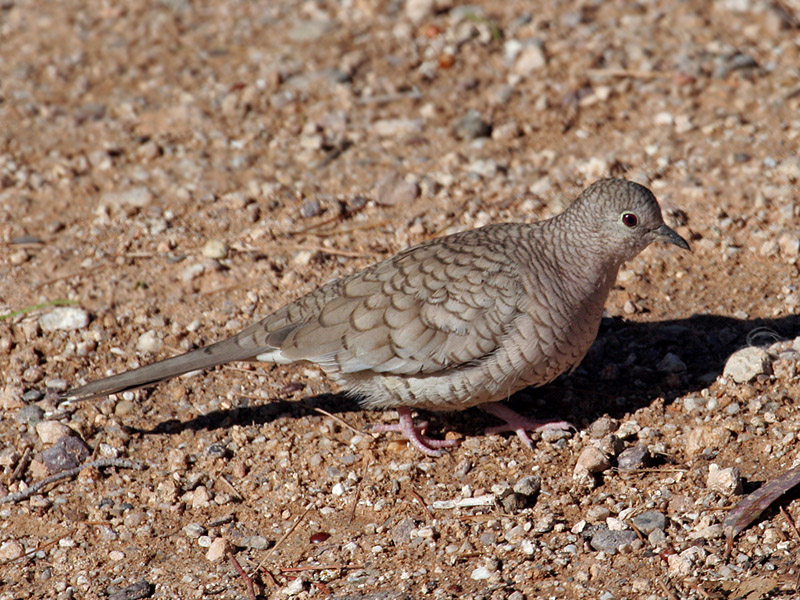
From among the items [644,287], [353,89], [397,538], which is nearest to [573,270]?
[644,287]

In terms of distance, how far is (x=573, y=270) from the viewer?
441 cm

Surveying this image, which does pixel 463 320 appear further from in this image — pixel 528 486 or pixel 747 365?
pixel 747 365

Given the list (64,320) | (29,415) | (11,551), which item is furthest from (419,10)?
(11,551)

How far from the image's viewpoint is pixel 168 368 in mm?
4445

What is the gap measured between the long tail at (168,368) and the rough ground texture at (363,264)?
0.32 meters

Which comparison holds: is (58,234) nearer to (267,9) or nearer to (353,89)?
(353,89)

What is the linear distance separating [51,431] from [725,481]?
318cm

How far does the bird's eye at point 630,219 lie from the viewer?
14.5 feet

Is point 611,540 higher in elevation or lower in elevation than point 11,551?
higher

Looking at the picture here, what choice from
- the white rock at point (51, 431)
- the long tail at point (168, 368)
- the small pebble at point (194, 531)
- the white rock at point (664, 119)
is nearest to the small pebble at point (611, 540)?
the small pebble at point (194, 531)

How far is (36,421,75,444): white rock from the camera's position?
459 cm

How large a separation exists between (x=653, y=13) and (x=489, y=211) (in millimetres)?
2781

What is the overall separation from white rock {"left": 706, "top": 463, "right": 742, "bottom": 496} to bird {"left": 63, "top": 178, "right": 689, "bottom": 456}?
0.80 m

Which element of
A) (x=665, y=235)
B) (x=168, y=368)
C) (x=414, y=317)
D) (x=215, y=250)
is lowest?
(x=215, y=250)
